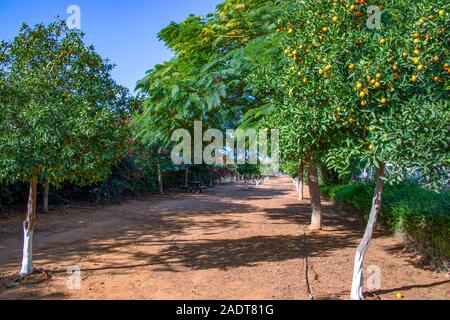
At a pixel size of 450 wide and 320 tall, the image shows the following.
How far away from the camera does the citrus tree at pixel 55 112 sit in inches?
204

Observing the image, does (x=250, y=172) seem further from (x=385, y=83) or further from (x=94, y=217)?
(x=385, y=83)

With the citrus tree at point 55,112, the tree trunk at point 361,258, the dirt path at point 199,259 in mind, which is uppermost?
the citrus tree at point 55,112

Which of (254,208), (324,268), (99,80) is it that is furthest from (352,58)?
(254,208)

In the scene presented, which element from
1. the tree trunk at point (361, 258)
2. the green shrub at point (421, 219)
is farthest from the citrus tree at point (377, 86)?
the green shrub at point (421, 219)

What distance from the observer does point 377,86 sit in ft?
12.8

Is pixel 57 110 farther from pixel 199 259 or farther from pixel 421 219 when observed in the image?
pixel 421 219

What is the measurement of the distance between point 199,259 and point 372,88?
14.9 feet

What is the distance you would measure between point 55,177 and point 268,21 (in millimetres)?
5183

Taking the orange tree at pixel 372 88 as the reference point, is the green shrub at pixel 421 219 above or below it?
below

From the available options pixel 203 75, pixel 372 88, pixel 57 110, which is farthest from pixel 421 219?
pixel 57 110

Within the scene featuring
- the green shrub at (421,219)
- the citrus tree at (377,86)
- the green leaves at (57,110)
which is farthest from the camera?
the green shrub at (421,219)

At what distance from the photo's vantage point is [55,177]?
5.72 meters

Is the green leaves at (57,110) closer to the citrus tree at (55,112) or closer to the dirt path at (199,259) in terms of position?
the citrus tree at (55,112)

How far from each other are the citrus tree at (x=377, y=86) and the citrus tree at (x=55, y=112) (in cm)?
293
